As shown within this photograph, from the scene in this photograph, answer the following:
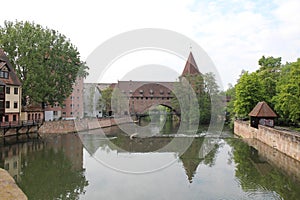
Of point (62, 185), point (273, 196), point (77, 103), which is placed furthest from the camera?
point (77, 103)

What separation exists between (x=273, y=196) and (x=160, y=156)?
983cm

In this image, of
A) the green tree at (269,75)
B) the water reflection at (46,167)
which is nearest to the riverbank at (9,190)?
the water reflection at (46,167)

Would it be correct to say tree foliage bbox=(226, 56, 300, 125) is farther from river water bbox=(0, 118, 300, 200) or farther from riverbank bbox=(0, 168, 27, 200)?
riverbank bbox=(0, 168, 27, 200)

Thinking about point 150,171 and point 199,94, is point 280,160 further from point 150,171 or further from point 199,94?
point 199,94

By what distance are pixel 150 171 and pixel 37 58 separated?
23127 mm

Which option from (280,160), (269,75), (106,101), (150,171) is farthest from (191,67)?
(150,171)

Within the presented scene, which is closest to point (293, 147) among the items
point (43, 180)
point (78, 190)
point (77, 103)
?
point (78, 190)

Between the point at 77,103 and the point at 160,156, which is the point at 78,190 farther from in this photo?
the point at 77,103

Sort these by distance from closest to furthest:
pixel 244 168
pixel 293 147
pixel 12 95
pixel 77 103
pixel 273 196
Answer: pixel 273 196 < pixel 244 168 < pixel 293 147 < pixel 12 95 < pixel 77 103

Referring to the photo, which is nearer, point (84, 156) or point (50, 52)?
point (84, 156)

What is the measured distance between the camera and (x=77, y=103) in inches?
2142

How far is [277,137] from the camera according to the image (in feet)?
70.4

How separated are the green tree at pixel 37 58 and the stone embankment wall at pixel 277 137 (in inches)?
861

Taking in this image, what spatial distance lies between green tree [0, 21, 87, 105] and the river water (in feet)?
30.2
